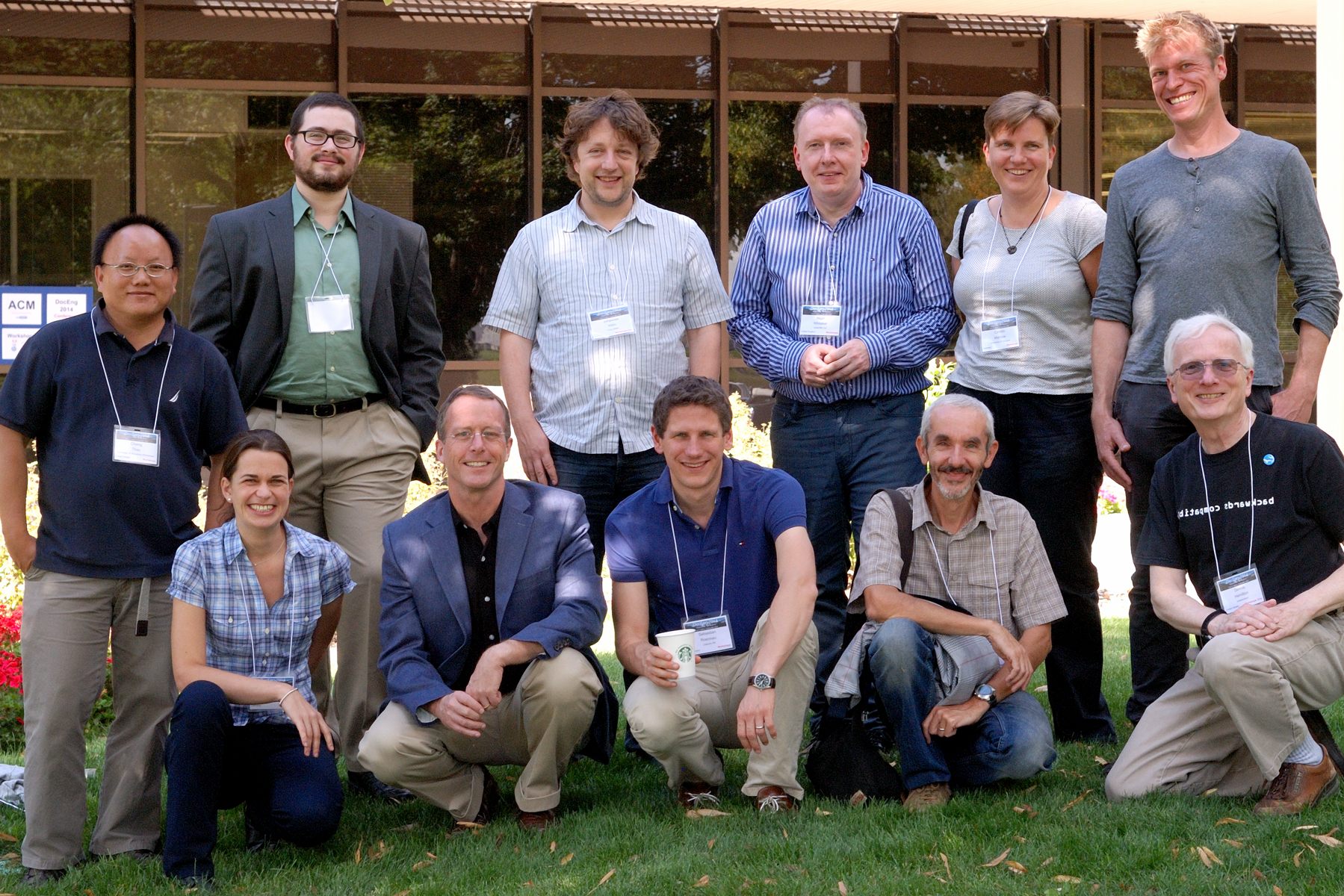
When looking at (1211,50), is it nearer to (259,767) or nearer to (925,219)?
(925,219)

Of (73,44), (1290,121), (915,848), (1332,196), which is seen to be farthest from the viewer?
(1290,121)

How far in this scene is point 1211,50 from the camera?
16.5 feet

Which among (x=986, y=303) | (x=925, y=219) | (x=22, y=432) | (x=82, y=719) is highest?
(x=925, y=219)

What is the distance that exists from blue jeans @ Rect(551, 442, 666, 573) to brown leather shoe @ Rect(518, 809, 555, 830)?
3.68 feet

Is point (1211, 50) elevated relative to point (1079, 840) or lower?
elevated

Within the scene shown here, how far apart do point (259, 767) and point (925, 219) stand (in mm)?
3276

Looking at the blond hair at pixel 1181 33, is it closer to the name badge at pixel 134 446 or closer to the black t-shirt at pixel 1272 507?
the black t-shirt at pixel 1272 507

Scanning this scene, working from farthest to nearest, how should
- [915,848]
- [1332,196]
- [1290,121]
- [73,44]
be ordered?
[1290,121]
[73,44]
[1332,196]
[915,848]

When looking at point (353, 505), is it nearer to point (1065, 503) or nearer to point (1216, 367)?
point (1065, 503)

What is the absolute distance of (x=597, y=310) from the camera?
5.48 meters

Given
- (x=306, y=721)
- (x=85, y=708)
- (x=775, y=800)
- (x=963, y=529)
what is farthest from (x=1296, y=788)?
(x=85, y=708)

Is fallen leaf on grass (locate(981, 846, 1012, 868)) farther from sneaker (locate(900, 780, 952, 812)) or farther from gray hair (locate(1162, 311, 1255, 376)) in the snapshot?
gray hair (locate(1162, 311, 1255, 376))

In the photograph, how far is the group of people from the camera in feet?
14.5

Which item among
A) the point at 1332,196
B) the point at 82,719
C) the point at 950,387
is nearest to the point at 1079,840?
the point at 950,387
